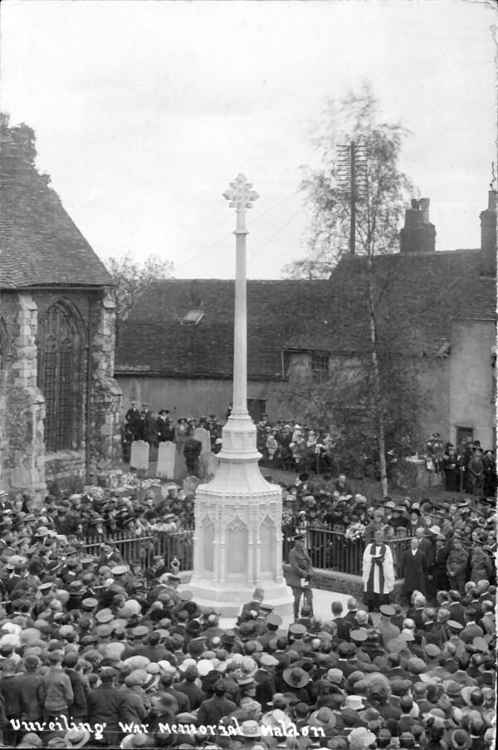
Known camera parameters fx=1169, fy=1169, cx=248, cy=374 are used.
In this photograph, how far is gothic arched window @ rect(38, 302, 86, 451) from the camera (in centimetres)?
Answer: 3183

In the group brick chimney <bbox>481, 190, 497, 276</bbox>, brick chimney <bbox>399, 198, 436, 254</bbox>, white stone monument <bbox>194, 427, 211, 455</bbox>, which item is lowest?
white stone monument <bbox>194, 427, 211, 455</bbox>

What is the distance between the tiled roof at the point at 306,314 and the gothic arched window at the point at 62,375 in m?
7.54

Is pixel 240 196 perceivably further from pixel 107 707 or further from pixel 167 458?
pixel 167 458

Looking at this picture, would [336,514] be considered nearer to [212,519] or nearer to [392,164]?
[212,519]

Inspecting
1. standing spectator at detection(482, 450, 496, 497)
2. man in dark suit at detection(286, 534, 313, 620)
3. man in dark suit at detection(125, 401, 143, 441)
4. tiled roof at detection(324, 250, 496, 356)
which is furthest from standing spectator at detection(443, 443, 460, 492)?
man in dark suit at detection(286, 534, 313, 620)

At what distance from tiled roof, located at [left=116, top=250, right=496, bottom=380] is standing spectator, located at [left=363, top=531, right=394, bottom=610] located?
12719mm

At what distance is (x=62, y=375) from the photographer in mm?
32469

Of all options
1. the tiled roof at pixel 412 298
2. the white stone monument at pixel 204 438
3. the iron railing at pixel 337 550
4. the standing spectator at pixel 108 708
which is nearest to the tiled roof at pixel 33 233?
the white stone monument at pixel 204 438

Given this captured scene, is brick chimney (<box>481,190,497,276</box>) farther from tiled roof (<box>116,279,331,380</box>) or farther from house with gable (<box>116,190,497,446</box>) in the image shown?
tiled roof (<box>116,279,331,380</box>)

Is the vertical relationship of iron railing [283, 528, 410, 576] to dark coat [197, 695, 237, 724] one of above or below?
above

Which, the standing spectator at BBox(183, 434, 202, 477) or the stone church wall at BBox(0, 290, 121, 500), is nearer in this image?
the stone church wall at BBox(0, 290, 121, 500)

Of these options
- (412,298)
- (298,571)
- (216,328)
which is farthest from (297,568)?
(216,328)

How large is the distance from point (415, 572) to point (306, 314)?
72.0ft

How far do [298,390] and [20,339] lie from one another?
34.2 ft
